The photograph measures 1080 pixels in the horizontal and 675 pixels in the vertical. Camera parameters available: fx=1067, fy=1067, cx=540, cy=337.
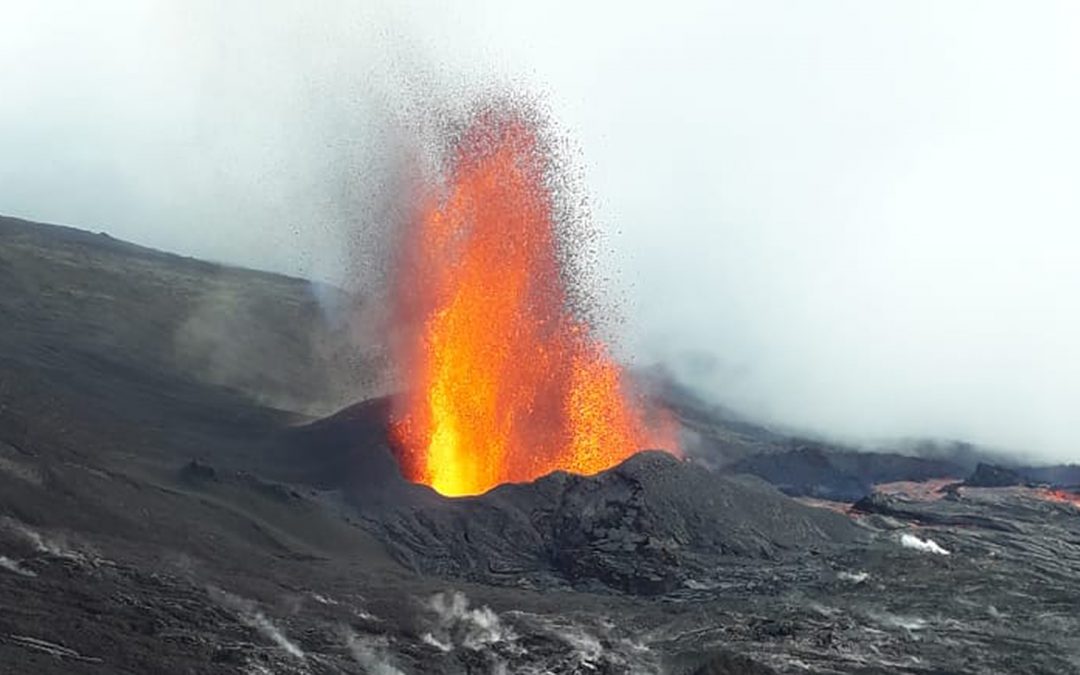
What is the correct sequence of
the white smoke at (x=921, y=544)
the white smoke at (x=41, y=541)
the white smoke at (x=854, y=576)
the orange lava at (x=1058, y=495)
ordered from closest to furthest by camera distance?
the white smoke at (x=41, y=541)
the white smoke at (x=854, y=576)
the white smoke at (x=921, y=544)
the orange lava at (x=1058, y=495)

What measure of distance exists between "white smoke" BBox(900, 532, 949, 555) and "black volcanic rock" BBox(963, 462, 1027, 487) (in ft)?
106

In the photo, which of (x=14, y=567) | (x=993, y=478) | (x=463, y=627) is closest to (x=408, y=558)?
(x=463, y=627)

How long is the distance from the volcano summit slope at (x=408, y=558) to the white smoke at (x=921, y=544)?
345 mm

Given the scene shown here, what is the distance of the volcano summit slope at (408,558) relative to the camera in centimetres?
2206

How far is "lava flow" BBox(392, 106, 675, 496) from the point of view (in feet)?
148

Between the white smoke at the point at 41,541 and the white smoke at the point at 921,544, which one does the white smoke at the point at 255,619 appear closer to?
the white smoke at the point at 41,541

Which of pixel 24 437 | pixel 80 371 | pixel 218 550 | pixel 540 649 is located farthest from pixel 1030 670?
pixel 80 371

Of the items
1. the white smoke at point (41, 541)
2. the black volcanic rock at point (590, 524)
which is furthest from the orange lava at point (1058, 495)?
the white smoke at point (41, 541)

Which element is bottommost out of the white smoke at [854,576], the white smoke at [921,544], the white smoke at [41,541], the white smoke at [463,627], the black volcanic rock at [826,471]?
the white smoke at [463,627]

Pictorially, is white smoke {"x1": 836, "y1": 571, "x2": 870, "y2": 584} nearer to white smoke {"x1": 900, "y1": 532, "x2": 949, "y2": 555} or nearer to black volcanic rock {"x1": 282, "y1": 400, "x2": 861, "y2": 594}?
black volcanic rock {"x1": 282, "y1": 400, "x2": 861, "y2": 594}

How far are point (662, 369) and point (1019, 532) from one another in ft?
224

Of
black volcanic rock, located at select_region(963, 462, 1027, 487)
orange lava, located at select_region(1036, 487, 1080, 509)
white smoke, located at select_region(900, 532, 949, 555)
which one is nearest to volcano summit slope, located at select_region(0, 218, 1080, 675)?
white smoke, located at select_region(900, 532, 949, 555)

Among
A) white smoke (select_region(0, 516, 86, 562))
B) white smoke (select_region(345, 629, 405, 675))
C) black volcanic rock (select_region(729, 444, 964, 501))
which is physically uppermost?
black volcanic rock (select_region(729, 444, 964, 501))

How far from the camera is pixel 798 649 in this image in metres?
25.4
